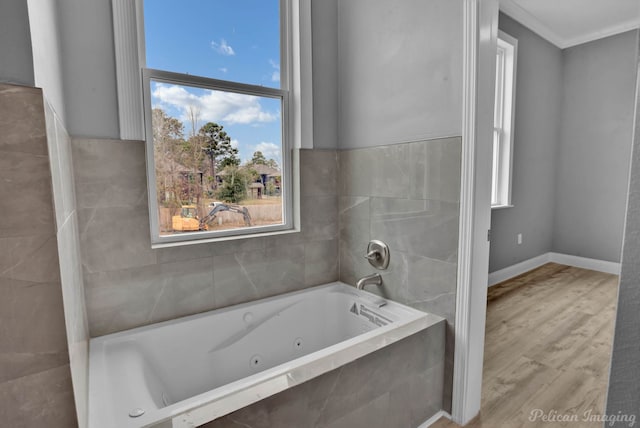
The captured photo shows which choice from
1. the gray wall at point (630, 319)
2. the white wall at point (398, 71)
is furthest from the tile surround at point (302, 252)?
the gray wall at point (630, 319)

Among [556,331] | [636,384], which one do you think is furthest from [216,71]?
[556,331]

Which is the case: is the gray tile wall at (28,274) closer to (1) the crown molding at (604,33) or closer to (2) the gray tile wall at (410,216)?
(2) the gray tile wall at (410,216)

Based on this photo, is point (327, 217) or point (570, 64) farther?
point (570, 64)

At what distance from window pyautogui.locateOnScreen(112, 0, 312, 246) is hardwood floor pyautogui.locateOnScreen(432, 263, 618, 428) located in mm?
1614

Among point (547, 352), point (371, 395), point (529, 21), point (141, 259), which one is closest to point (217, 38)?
point (141, 259)

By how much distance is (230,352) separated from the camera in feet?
6.12

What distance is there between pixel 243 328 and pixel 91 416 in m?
0.90

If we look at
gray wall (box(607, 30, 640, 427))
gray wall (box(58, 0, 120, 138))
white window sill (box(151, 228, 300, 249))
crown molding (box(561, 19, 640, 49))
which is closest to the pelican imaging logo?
white window sill (box(151, 228, 300, 249))

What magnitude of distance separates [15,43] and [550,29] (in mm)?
4796

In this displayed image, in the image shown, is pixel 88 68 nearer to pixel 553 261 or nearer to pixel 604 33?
pixel 604 33

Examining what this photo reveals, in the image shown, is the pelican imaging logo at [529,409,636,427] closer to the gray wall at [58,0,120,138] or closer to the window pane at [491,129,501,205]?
the window pane at [491,129,501,205]

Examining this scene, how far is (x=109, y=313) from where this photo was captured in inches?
65.0

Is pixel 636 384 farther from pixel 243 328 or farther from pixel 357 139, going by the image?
pixel 357 139

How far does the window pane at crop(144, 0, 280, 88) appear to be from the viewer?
1778 mm
